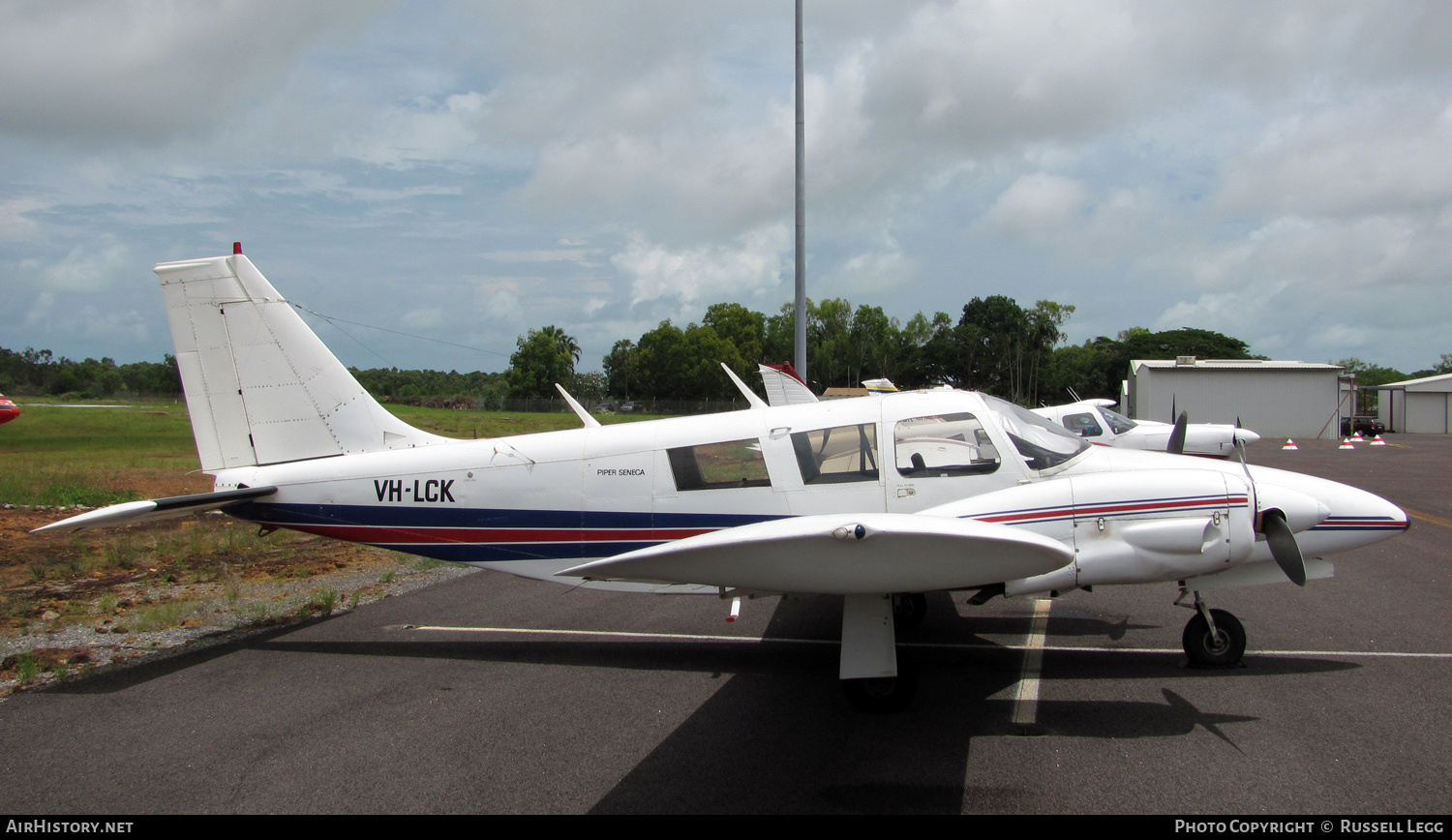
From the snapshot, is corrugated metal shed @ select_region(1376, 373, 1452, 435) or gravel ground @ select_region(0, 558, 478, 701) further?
corrugated metal shed @ select_region(1376, 373, 1452, 435)

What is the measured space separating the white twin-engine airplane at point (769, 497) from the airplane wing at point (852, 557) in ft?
0.05

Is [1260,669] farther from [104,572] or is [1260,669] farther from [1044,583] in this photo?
[104,572]

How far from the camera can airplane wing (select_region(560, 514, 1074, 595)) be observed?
3883 mm

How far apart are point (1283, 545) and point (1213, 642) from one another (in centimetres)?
97

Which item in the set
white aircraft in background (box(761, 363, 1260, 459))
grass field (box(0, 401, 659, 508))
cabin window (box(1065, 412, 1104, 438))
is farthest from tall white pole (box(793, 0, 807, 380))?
grass field (box(0, 401, 659, 508))

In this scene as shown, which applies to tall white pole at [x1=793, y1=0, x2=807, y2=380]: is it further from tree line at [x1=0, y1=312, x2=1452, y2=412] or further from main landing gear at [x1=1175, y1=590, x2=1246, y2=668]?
tree line at [x1=0, y1=312, x2=1452, y2=412]

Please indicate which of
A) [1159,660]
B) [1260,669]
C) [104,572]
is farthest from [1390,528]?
[104,572]

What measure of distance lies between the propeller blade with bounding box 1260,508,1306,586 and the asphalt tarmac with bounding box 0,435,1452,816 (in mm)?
807

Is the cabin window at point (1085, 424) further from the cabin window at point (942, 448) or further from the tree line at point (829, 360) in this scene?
the tree line at point (829, 360)

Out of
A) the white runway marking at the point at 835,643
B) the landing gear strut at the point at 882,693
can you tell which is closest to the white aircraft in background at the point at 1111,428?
the white runway marking at the point at 835,643

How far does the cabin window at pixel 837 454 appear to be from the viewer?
219 inches

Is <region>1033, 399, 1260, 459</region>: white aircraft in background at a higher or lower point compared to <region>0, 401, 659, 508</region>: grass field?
higher

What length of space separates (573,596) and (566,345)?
9261 cm

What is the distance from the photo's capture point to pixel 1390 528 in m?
5.26
